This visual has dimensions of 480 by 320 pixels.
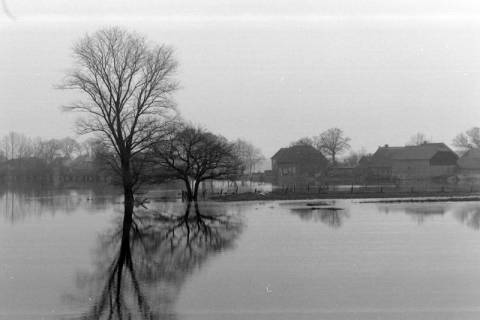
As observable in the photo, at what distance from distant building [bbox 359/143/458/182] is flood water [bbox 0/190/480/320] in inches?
3330

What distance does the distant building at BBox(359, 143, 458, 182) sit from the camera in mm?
104750

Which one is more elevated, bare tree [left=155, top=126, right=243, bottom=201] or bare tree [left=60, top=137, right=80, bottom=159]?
bare tree [left=60, top=137, right=80, bottom=159]

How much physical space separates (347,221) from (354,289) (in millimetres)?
13328

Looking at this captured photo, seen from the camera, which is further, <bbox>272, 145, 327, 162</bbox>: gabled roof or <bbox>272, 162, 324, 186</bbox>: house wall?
<bbox>272, 145, 327, 162</bbox>: gabled roof

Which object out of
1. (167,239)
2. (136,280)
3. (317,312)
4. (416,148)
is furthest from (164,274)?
(416,148)

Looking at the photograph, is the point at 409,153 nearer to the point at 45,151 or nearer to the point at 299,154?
the point at 299,154

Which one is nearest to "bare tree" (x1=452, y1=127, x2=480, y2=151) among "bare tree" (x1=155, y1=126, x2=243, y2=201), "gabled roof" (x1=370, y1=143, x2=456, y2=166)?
"gabled roof" (x1=370, y1=143, x2=456, y2=166)

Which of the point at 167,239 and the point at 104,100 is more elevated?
the point at 104,100

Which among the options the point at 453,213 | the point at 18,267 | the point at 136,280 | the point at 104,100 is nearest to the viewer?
the point at 136,280

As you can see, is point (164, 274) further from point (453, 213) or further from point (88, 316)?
point (453, 213)

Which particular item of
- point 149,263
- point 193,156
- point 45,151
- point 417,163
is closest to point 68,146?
point 45,151

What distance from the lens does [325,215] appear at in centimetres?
2703

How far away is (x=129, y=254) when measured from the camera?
15664 mm

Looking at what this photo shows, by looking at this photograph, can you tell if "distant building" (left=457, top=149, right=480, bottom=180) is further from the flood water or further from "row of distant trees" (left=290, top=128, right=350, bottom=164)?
the flood water
